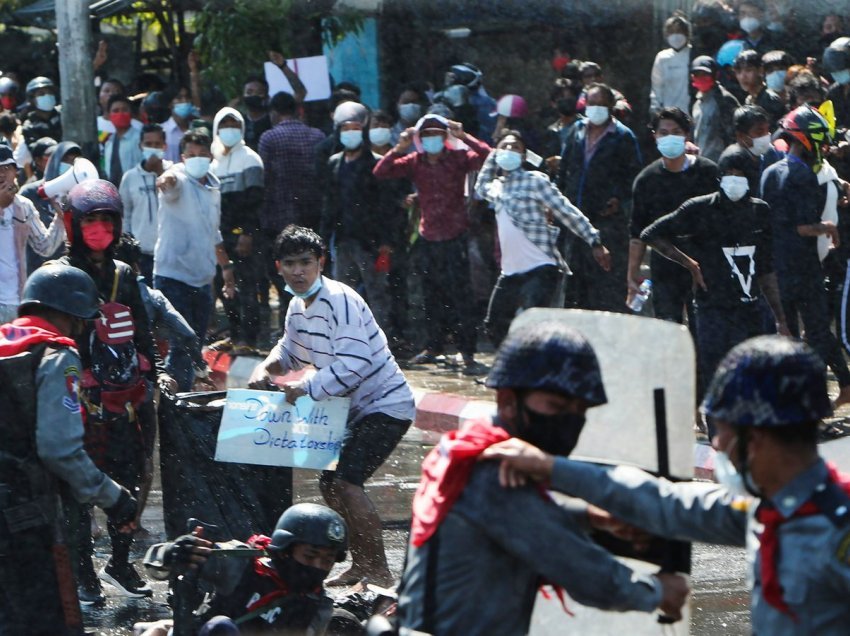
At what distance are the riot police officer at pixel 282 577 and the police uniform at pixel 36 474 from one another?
1.13 ft

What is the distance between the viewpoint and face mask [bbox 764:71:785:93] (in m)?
12.8

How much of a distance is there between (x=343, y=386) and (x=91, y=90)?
29.6ft

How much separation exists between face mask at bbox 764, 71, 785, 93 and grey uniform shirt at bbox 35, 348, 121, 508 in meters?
8.74

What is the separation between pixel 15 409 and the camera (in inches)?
203

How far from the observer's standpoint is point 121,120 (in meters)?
14.1

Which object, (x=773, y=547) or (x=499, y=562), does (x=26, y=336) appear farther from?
(x=773, y=547)

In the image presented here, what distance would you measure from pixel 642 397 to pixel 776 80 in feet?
32.3

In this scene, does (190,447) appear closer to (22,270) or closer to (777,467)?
(22,270)

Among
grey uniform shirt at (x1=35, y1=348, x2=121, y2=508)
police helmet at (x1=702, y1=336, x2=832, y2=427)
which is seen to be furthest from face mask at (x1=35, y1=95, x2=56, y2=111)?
police helmet at (x1=702, y1=336, x2=832, y2=427)

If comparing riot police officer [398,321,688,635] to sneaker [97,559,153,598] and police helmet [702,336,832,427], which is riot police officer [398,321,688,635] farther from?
sneaker [97,559,153,598]

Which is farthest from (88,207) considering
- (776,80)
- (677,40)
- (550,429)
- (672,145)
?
(677,40)

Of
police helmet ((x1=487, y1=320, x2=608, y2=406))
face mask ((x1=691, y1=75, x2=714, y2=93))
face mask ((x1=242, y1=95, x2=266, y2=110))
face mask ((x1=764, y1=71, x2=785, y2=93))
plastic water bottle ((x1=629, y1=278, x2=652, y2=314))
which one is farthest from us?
face mask ((x1=242, y1=95, x2=266, y2=110))

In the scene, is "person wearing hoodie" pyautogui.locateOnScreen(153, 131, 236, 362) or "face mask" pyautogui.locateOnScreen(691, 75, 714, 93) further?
"face mask" pyautogui.locateOnScreen(691, 75, 714, 93)

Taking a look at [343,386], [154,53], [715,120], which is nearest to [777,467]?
[343,386]
